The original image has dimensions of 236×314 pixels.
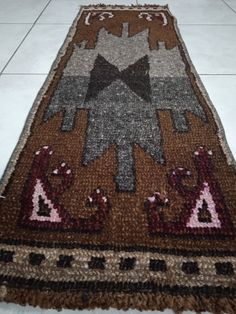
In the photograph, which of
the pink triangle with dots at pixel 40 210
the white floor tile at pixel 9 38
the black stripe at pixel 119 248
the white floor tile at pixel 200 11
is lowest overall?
the black stripe at pixel 119 248

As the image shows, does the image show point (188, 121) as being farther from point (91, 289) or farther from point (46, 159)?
point (91, 289)

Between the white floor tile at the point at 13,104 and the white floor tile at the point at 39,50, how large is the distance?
64 mm

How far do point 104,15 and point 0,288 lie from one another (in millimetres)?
1399

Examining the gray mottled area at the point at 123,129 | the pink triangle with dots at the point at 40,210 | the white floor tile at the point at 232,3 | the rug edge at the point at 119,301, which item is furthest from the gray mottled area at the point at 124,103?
the white floor tile at the point at 232,3

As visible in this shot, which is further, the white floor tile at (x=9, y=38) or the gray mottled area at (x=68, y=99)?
the white floor tile at (x=9, y=38)

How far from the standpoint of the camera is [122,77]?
1030mm

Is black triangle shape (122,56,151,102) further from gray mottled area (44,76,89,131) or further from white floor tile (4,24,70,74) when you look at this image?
white floor tile (4,24,70,74)

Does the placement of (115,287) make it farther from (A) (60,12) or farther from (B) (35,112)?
(A) (60,12)

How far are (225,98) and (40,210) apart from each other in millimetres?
663

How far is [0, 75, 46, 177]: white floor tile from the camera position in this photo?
774mm

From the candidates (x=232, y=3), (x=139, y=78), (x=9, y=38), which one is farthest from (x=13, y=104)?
(x=232, y=3)

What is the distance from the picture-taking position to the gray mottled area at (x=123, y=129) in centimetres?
72

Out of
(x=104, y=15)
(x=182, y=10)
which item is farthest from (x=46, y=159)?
(x=182, y=10)

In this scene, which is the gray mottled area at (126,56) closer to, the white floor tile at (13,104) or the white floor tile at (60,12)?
the white floor tile at (13,104)
